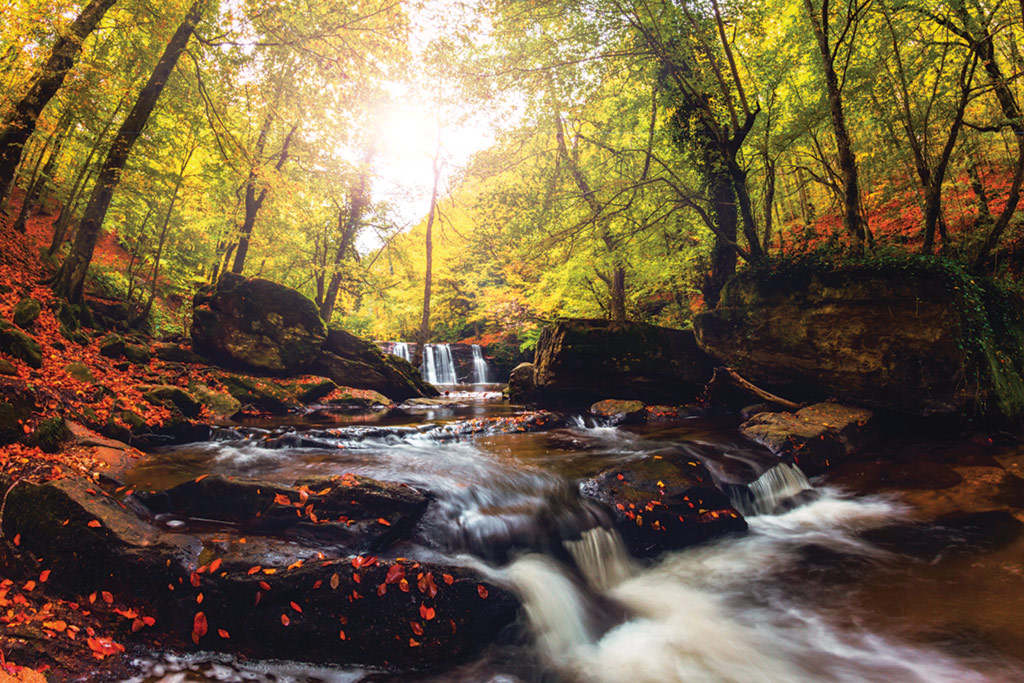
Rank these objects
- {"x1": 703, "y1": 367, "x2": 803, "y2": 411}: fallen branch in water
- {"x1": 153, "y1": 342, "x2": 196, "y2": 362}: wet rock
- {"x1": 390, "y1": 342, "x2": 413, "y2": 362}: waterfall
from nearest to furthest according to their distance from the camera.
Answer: {"x1": 703, "y1": 367, "x2": 803, "y2": 411}: fallen branch in water
{"x1": 153, "y1": 342, "x2": 196, "y2": 362}: wet rock
{"x1": 390, "y1": 342, "x2": 413, "y2": 362}: waterfall

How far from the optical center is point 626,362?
32.8 feet

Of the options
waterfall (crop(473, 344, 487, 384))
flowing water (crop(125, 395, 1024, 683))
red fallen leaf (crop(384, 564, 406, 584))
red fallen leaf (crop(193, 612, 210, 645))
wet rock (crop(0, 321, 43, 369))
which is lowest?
flowing water (crop(125, 395, 1024, 683))

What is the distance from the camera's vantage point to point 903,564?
3863 mm

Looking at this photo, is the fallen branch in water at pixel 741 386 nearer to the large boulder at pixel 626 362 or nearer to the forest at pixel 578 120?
the large boulder at pixel 626 362

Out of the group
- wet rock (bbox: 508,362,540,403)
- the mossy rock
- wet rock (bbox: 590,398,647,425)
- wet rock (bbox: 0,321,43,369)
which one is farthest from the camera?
wet rock (bbox: 508,362,540,403)

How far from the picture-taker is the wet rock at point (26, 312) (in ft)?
21.8

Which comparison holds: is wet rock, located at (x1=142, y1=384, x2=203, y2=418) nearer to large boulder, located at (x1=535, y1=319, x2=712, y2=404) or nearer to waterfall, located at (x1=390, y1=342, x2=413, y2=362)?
large boulder, located at (x1=535, y1=319, x2=712, y2=404)

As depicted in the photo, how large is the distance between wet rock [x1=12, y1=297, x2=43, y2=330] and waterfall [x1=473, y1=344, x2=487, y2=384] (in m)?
16.4

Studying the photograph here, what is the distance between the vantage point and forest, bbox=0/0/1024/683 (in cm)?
285

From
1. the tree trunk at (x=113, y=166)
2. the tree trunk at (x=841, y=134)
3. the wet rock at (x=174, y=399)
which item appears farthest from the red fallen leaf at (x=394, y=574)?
the tree trunk at (x=113, y=166)

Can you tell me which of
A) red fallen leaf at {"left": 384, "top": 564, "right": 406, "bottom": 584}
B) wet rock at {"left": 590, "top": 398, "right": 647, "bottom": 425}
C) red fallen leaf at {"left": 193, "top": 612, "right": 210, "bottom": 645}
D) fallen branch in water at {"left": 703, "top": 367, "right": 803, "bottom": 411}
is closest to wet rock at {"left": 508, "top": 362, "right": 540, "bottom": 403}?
wet rock at {"left": 590, "top": 398, "right": 647, "bottom": 425}

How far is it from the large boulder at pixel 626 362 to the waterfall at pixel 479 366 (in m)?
11.8

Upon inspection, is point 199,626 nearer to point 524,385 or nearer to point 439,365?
point 524,385

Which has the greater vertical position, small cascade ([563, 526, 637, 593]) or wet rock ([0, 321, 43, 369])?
wet rock ([0, 321, 43, 369])
